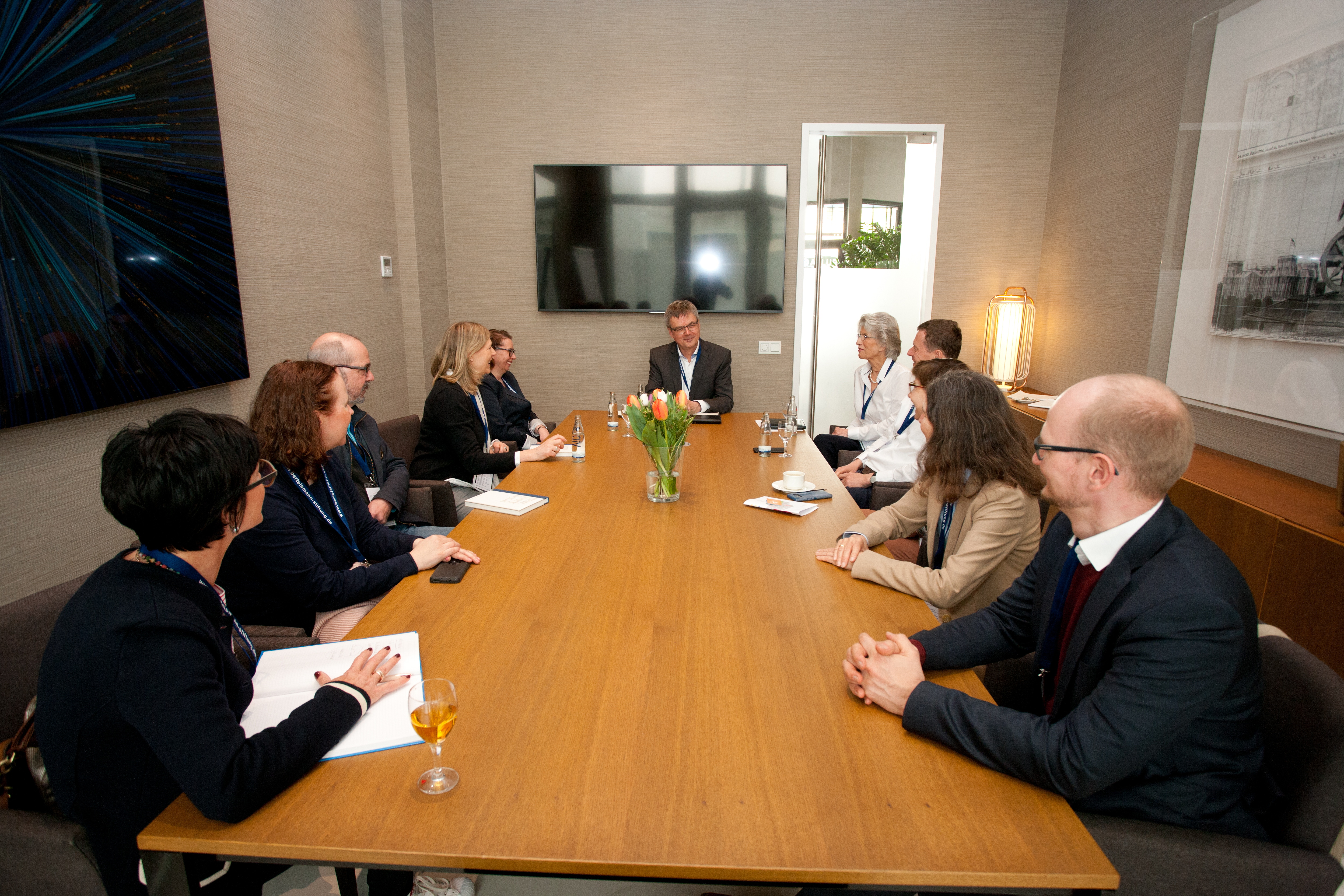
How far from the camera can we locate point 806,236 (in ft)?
18.3

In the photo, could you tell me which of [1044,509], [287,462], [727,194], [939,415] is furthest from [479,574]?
[727,194]

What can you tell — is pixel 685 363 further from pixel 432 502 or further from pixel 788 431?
pixel 432 502

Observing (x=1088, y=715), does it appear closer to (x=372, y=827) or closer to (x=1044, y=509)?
(x=372, y=827)

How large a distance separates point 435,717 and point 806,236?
507 centimetres

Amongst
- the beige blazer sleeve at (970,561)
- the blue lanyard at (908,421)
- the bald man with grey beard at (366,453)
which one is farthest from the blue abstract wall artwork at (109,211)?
the blue lanyard at (908,421)

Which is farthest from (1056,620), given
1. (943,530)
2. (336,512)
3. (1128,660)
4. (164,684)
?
(336,512)

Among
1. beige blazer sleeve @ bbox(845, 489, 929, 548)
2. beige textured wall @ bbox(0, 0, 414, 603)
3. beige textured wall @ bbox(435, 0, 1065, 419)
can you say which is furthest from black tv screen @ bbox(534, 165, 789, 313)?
beige blazer sleeve @ bbox(845, 489, 929, 548)

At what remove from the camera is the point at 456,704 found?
3.94 ft

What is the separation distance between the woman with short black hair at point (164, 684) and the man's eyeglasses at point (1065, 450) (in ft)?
4.33

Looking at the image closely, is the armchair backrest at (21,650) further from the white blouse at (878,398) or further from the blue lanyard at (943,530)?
the white blouse at (878,398)

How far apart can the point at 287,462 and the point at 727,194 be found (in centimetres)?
409

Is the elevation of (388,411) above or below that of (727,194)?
below

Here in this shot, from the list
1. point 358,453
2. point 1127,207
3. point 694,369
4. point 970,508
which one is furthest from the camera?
point 694,369

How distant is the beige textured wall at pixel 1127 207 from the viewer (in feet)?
11.6
